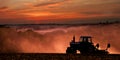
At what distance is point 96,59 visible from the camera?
107 ft

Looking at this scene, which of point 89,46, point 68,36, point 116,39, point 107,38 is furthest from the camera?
point 68,36

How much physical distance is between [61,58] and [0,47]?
73.5 ft

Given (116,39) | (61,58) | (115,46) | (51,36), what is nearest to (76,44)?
(61,58)

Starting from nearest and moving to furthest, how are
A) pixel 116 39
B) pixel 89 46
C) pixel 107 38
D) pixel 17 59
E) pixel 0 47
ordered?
pixel 17 59
pixel 89 46
pixel 0 47
pixel 116 39
pixel 107 38

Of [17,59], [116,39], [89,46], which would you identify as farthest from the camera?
[116,39]

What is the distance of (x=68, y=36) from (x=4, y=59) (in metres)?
59.1

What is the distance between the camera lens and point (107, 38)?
84.4 meters

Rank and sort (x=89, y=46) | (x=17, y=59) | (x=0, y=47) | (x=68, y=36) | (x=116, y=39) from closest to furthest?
(x=17, y=59), (x=89, y=46), (x=0, y=47), (x=116, y=39), (x=68, y=36)

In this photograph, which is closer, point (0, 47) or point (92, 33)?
point (0, 47)

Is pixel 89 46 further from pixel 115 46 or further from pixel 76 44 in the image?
pixel 115 46

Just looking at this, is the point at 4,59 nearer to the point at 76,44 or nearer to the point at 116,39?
the point at 76,44

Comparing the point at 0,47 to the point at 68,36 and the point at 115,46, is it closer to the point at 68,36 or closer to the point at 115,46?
the point at 115,46

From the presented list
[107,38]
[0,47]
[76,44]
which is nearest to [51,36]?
[107,38]

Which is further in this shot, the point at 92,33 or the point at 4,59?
the point at 92,33
